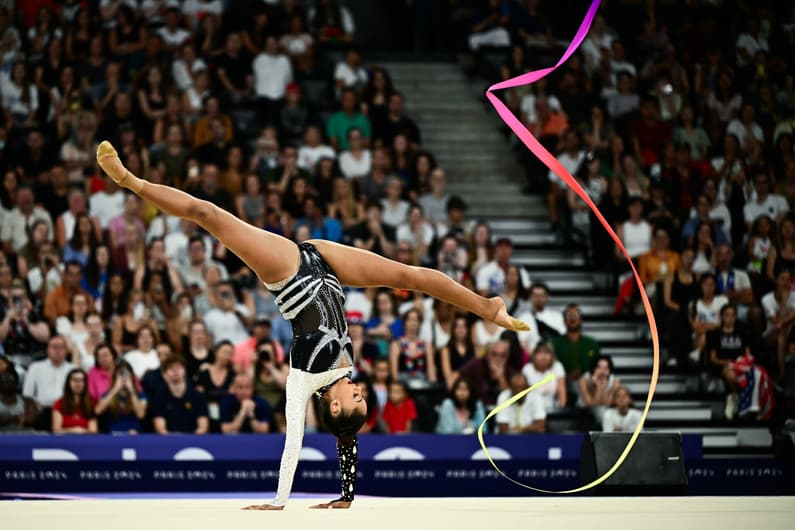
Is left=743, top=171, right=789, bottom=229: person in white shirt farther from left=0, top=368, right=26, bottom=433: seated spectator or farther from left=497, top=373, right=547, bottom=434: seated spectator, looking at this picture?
left=0, top=368, right=26, bottom=433: seated spectator

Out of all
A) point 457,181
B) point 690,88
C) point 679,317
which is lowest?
point 679,317

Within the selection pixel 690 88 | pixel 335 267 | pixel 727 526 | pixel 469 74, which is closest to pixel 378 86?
pixel 469 74

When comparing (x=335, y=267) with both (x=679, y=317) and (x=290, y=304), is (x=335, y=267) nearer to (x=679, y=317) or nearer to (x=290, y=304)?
(x=290, y=304)

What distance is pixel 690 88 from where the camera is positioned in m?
14.7

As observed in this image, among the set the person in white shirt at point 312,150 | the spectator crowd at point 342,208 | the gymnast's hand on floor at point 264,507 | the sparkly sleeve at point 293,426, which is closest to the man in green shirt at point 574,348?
the spectator crowd at point 342,208

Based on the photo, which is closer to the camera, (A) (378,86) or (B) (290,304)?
(B) (290,304)

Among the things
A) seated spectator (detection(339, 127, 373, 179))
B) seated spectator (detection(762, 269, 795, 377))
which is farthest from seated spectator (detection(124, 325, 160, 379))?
seated spectator (detection(762, 269, 795, 377))

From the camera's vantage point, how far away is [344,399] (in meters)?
6.70

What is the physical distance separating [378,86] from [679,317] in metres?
4.29

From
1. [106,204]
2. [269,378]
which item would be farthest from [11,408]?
[106,204]

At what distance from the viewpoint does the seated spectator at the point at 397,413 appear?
10.5m

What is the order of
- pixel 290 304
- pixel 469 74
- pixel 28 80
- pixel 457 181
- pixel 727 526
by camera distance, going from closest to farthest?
pixel 727 526 → pixel 290 304 → pixel 28 80 → pixel 457 181 → pixel 469 74

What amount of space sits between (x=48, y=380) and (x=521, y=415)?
3931 millimetres

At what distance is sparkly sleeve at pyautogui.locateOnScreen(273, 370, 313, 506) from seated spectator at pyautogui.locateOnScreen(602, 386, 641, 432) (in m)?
4.63
